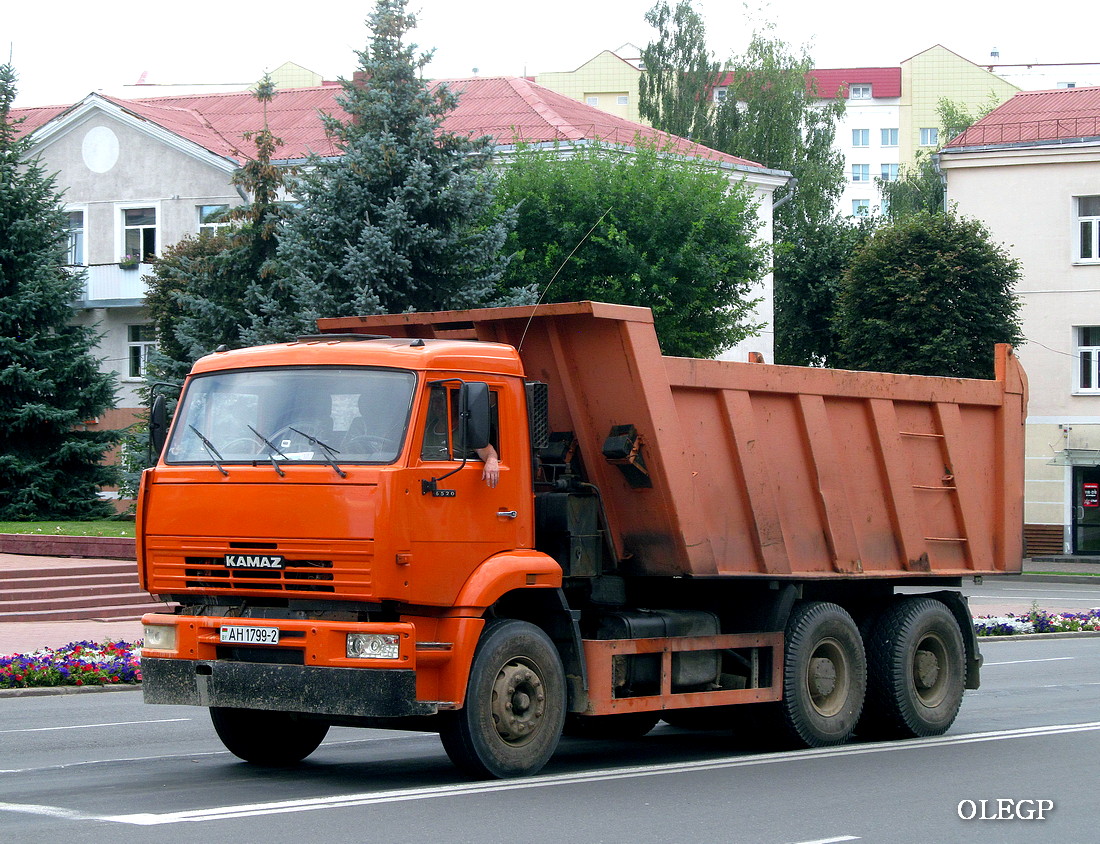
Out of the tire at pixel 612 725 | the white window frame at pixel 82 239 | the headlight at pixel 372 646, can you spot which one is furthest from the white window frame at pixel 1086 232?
the headlight at pixel 372 646

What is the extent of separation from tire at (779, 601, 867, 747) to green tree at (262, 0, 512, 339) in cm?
1343

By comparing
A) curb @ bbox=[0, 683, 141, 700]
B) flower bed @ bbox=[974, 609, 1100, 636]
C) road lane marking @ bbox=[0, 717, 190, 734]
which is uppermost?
road lane marking @ bbox=[0, 717, 190, 734]

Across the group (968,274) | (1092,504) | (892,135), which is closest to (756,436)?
(968,274)

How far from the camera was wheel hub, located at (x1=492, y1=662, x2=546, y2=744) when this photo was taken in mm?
8781

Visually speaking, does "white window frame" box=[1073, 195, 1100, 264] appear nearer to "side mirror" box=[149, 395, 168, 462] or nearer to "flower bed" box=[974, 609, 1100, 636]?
"flower bed" box=[974, 609, 1100, 636]

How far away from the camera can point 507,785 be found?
Result: 862 centimetres

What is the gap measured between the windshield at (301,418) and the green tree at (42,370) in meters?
23.1

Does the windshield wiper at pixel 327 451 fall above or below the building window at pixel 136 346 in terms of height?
below

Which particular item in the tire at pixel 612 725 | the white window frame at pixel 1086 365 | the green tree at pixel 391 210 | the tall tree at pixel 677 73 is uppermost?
the tall tree at pixel 677 73

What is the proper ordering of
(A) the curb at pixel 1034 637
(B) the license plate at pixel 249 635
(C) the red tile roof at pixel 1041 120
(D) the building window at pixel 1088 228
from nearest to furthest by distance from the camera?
(B) the license plate at pixel 249 635 → (A) the curb at pixel 1034 637 → (D) the building window at pixel 1088 228 → (C) the red tile roof at pixel 1041 120

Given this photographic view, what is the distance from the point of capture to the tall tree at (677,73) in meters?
55.4

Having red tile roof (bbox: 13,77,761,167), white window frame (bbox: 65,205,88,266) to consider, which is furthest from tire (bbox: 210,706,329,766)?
white window frame (bbox: 65,205,88,266)

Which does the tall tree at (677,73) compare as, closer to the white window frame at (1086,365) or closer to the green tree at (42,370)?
the white window frame at (1086,365)

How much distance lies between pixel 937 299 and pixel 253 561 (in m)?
33.2
